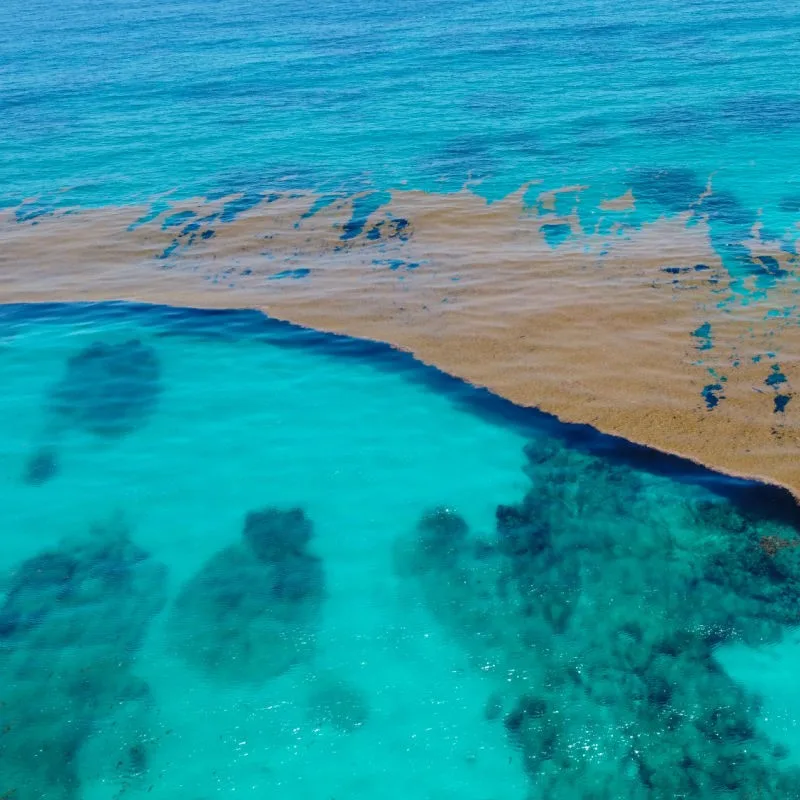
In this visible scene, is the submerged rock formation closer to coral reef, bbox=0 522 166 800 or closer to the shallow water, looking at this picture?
coral reef, bbox=0 522 166 800

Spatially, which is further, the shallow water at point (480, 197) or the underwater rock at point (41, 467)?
the shallow water at point (480, 197)

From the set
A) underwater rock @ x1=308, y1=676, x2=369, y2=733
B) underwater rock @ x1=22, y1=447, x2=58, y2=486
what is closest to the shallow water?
underwater rock @ x1=22, y1=447, x2=58, y2=486

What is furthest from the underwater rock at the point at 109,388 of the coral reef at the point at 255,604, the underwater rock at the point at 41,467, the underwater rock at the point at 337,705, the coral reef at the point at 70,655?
the underwater rock at the point at 337,705

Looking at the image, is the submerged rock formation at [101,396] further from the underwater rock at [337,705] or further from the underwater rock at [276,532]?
the underwater rock at [337,705]

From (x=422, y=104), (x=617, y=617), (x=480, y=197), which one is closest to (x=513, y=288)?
(x=480, y=197)

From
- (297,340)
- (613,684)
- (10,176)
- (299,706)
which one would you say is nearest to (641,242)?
(297,340)

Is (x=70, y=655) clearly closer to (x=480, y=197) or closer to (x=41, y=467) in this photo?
(x=41, y=467)

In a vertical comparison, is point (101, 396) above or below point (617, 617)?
above
